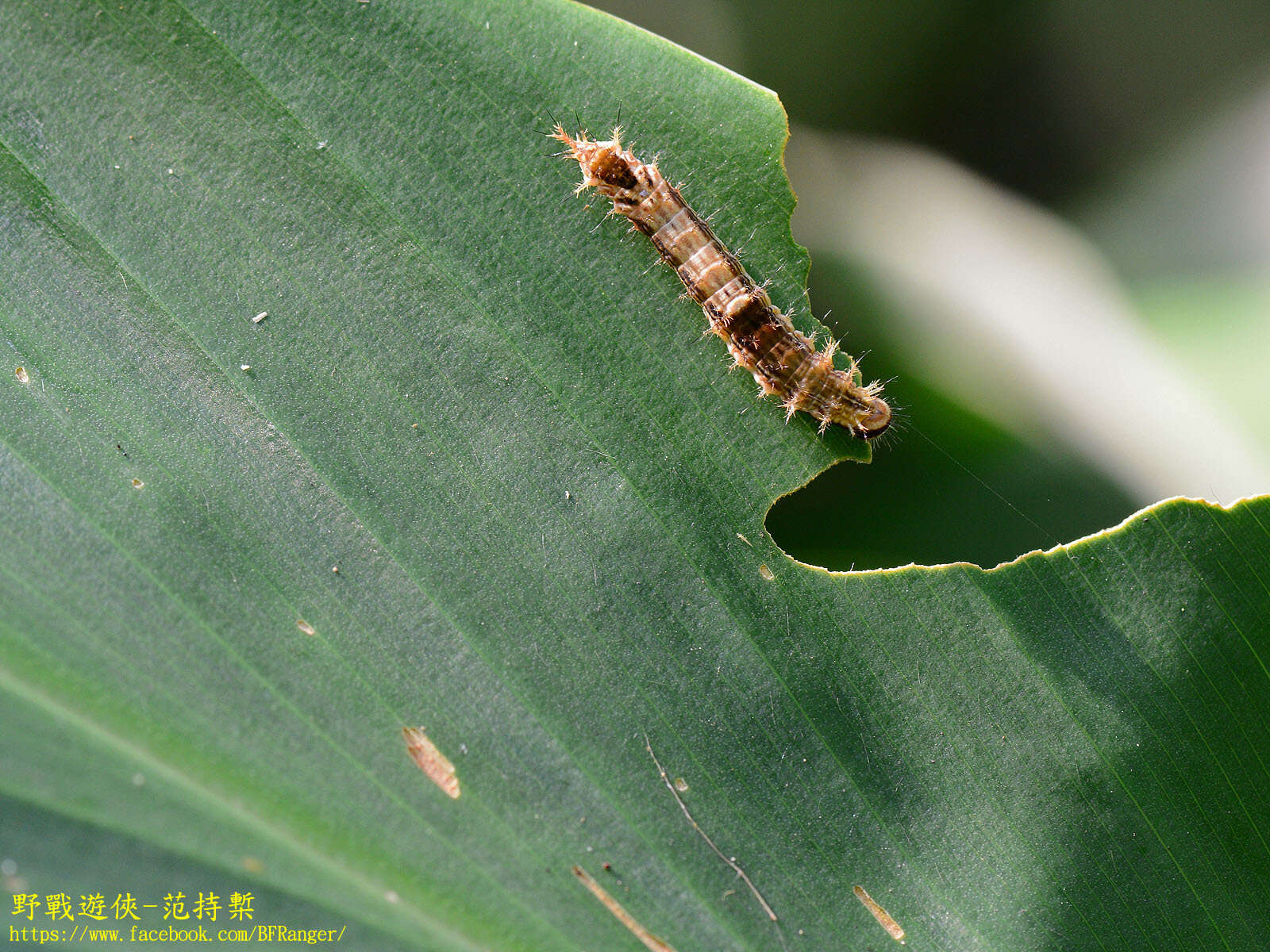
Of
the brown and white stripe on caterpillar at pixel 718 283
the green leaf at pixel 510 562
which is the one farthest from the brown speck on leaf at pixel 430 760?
the brown and white stripe on caterpillar at pixel 718 283

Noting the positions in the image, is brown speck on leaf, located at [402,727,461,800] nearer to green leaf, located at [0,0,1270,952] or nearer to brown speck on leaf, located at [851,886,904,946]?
green leaf, located at [0,0,1270,952]

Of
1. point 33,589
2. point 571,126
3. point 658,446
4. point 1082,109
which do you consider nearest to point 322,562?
point 33,589

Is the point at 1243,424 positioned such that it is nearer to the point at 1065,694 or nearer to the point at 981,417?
the point at 981,417

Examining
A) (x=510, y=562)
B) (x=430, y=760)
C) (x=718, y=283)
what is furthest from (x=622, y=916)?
(x=718, y=283)

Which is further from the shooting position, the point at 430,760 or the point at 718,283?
the point at 718,283

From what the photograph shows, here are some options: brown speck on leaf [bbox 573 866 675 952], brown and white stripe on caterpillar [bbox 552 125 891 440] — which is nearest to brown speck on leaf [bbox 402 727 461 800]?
brown speck on leaf [bbox 573 866 675 952]

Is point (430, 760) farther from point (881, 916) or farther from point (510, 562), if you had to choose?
point (881, 916)
